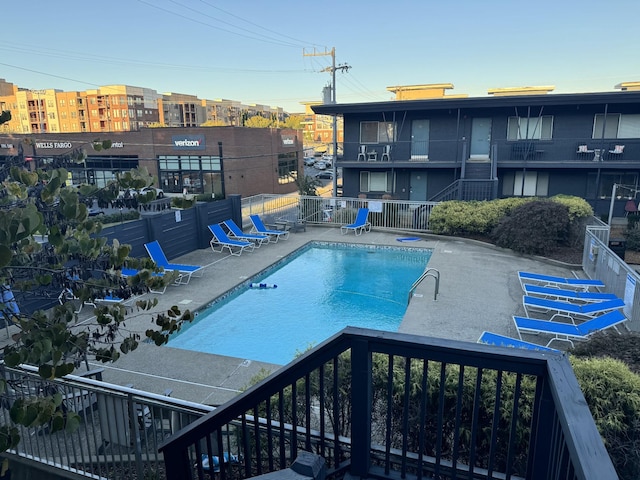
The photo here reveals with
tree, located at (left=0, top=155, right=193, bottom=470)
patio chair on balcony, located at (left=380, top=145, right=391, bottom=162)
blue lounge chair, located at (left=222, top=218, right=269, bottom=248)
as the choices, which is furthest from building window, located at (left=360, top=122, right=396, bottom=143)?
tree, located at (left=0, top=155, right=193, bottom=470)

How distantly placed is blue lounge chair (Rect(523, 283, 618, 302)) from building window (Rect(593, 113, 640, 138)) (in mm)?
12437

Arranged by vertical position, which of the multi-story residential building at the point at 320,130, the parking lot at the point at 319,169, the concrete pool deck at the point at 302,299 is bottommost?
the concrete pool deck at the point at 302,299

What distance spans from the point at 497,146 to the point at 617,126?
5106 millimetres

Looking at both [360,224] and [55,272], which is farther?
[360,224]

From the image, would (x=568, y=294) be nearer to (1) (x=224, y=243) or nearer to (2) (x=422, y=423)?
(2) (x=422, y=423)

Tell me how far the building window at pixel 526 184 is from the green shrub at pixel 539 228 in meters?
6.32

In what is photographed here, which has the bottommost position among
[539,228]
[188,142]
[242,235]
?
[242,235]

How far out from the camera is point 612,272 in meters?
10.0

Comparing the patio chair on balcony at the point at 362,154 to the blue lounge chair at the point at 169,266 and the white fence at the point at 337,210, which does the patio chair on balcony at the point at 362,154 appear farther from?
the blue lounge chair at the point at 169,266

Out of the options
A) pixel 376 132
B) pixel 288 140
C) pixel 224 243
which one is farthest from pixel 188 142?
pixel 224 243

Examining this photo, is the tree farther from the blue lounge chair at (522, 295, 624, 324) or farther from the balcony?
the balcony

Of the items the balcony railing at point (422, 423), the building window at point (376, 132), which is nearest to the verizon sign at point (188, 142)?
the building window at point (376, 132)

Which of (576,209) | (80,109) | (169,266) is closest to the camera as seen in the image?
(169,266)

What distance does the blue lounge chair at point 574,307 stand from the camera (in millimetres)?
8641
